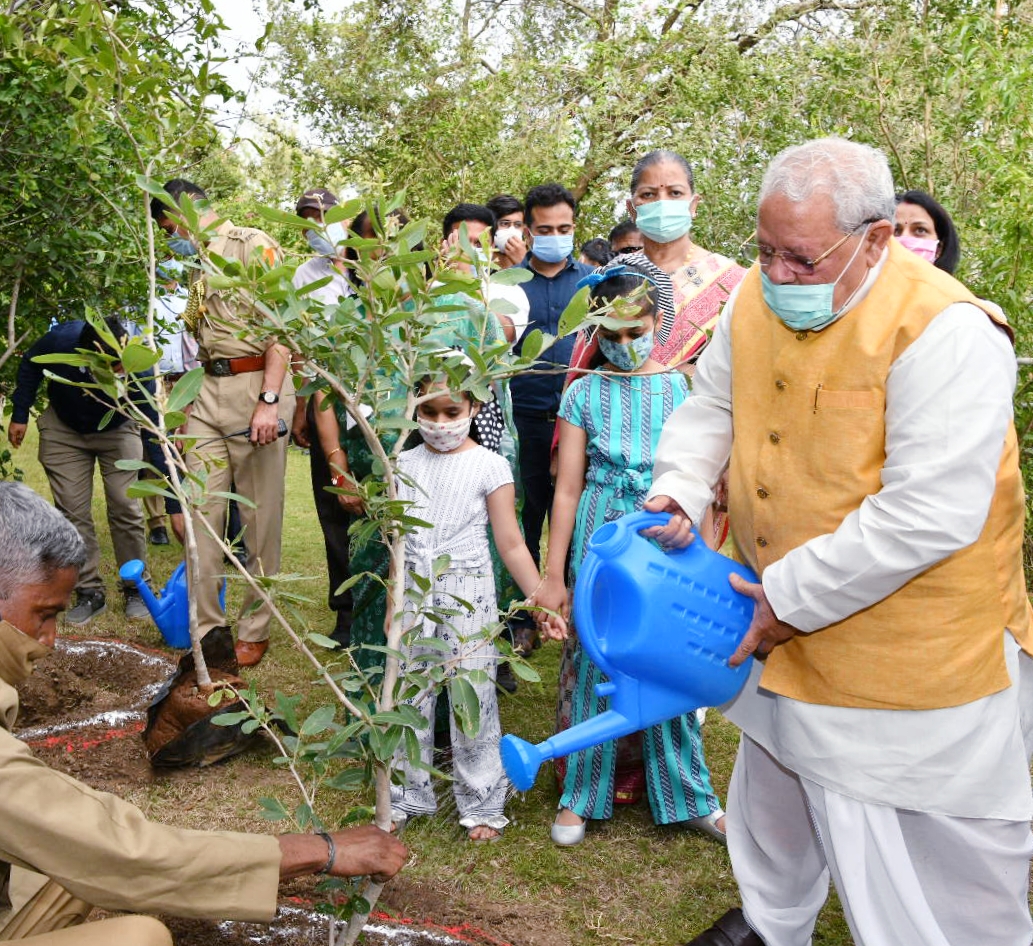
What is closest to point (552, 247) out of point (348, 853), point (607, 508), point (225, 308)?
point (225, 308)

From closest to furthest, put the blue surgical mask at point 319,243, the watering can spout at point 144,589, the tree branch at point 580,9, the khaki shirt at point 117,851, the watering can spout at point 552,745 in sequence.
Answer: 1. the khaki shirt at point 117,851
2. the blue surgical mask at point 319,243
3. the watering can spout at point 552,745
4. the watering can spout at point 144,589
5. the tree branch at point 580,9

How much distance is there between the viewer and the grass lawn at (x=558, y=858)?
3.04 meters

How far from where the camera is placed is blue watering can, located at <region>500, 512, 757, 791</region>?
234cm

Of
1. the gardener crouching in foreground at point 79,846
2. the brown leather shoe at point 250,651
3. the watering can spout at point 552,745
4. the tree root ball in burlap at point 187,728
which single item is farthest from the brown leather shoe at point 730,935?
the brown leather shoe at point 250,651

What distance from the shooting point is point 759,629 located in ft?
7.70

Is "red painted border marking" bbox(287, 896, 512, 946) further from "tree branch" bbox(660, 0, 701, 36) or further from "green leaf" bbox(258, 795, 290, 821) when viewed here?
"tree branch" bbox(660, 0, 701, 36)

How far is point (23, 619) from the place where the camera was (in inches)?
83.3

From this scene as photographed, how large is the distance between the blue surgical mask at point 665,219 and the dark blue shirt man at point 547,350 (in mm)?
949

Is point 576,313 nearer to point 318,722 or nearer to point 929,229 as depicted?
point 318,722

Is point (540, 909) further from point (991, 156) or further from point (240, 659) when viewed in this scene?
point (991, 156)

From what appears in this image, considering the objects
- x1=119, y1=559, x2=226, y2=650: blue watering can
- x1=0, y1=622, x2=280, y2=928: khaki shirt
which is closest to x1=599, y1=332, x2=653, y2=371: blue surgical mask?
x1=0, y1=622, x2=280, y2=928: khaki shirt

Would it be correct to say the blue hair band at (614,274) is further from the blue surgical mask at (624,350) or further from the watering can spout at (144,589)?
the watering can spout at (144,589)

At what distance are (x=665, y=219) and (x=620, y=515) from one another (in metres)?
1.22

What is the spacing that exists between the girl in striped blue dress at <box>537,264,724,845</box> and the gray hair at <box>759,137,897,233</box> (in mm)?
1168
